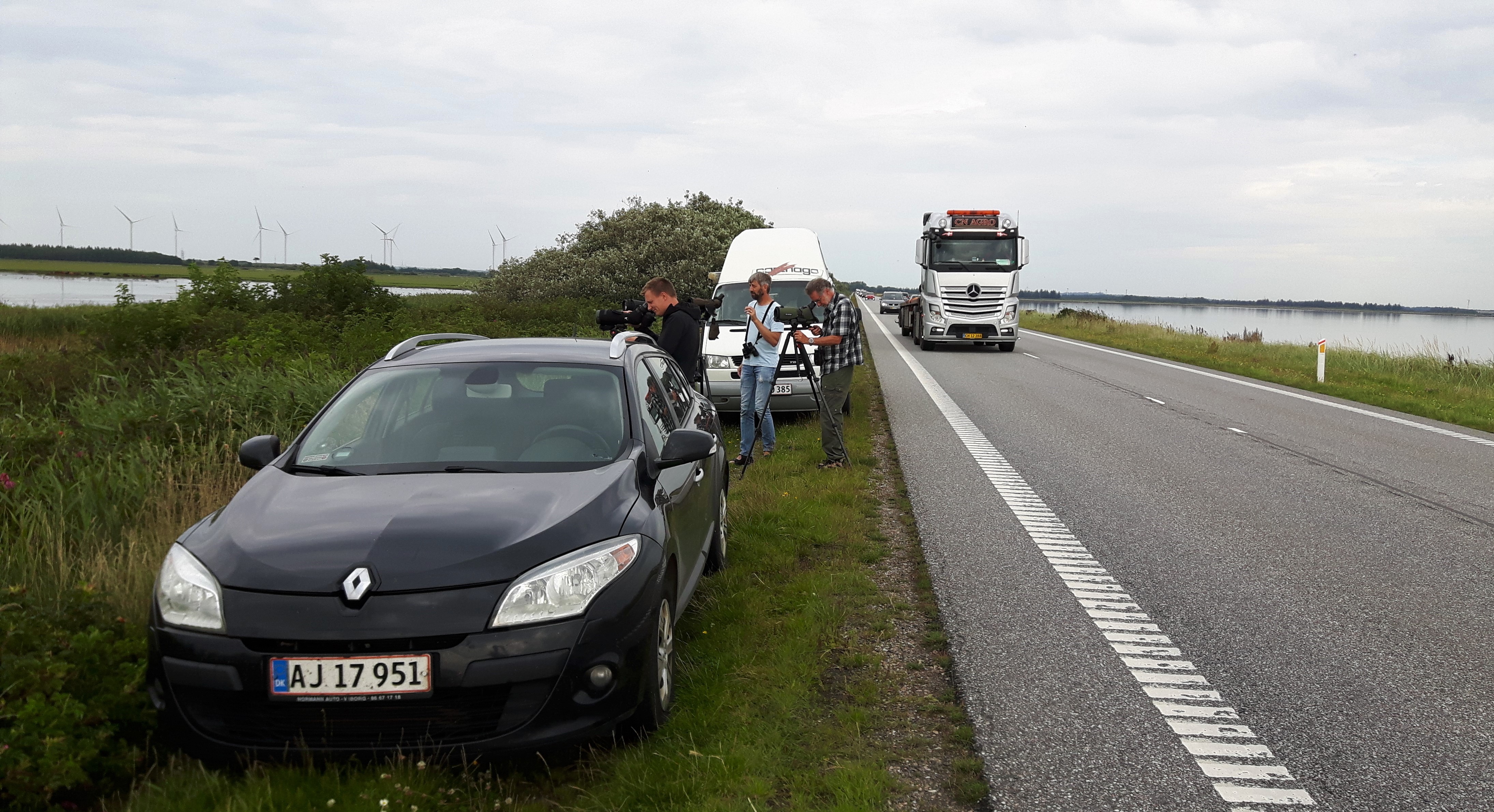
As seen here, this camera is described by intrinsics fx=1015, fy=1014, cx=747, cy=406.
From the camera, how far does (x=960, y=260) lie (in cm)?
2739

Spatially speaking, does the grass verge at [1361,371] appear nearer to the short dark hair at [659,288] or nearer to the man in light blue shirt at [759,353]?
the man in light blue shirt at [759,353]

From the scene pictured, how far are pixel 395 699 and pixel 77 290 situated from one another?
7198cm

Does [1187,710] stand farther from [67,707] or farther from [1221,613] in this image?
[67,707]

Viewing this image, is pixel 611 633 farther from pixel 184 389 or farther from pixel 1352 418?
pixel 1352 418

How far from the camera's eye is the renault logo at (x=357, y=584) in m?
3.20

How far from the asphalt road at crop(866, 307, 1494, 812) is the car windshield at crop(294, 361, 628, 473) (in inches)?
78.8

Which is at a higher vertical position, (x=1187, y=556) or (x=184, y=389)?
(x=184, y=389)

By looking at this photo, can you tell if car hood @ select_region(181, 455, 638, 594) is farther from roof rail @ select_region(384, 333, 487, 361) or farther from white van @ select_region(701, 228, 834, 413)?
white van @ select_region(701, 228, 834, 413)

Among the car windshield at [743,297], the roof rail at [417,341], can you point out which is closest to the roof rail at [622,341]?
the roof rail at [417,341]

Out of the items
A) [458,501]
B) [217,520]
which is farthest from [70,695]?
[458,501]

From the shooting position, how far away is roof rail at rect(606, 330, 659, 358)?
522 cm

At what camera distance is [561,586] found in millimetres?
3398

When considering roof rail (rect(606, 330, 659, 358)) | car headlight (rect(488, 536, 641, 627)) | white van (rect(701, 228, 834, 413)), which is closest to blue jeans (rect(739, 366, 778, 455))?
white van (rect(701, 228, 834, 413))

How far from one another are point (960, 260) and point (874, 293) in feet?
509
